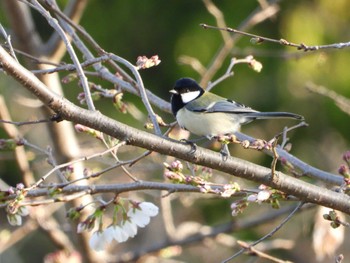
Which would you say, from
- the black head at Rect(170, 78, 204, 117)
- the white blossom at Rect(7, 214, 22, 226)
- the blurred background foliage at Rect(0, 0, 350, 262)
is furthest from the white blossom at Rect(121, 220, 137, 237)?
the blurred background foliage at Rect(0, 0, 350, 262)

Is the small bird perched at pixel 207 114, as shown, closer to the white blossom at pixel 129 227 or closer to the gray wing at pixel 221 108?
the gray wing at pixel 221 108

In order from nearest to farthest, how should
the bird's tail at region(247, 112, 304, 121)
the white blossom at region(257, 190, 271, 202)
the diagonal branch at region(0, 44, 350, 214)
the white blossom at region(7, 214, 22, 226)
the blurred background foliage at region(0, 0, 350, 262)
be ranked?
the diagonal branch at region(0, 44, 350, 214), the white blossom at region(257, 190, 271, 202), the white blossom at region(7, 214, 22, 226), the bird's tail at region(247, 112, 304, 121), the blurred background foliage at region(0, 0, 350, 262)

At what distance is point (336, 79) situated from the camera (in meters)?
4.98

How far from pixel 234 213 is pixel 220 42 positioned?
3435 millimetres

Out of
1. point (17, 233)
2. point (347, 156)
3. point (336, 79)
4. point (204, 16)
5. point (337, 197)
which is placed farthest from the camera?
point (204, 16)

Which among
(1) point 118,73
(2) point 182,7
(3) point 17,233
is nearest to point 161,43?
(2) point 182,7

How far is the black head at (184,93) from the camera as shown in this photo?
255 centimetres

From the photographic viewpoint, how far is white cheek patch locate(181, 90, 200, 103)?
2.57m

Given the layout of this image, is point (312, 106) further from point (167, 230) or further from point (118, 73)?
point (118, 73)

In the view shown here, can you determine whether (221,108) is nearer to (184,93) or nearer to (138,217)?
(184,93)

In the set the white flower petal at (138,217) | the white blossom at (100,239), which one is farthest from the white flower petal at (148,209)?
the white blossom at (100,239)

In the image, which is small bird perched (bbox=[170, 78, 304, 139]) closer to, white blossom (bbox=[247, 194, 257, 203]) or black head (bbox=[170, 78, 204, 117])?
black head (bbox=[170, 78, 204, 117])

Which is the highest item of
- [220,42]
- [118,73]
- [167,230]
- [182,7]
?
[182,7]

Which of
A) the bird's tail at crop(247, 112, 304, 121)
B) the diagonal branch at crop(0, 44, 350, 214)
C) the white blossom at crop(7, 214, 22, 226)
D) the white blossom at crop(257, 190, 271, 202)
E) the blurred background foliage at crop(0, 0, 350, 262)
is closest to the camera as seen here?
the diagonal branch at crop(0, 44, 350, 214)
